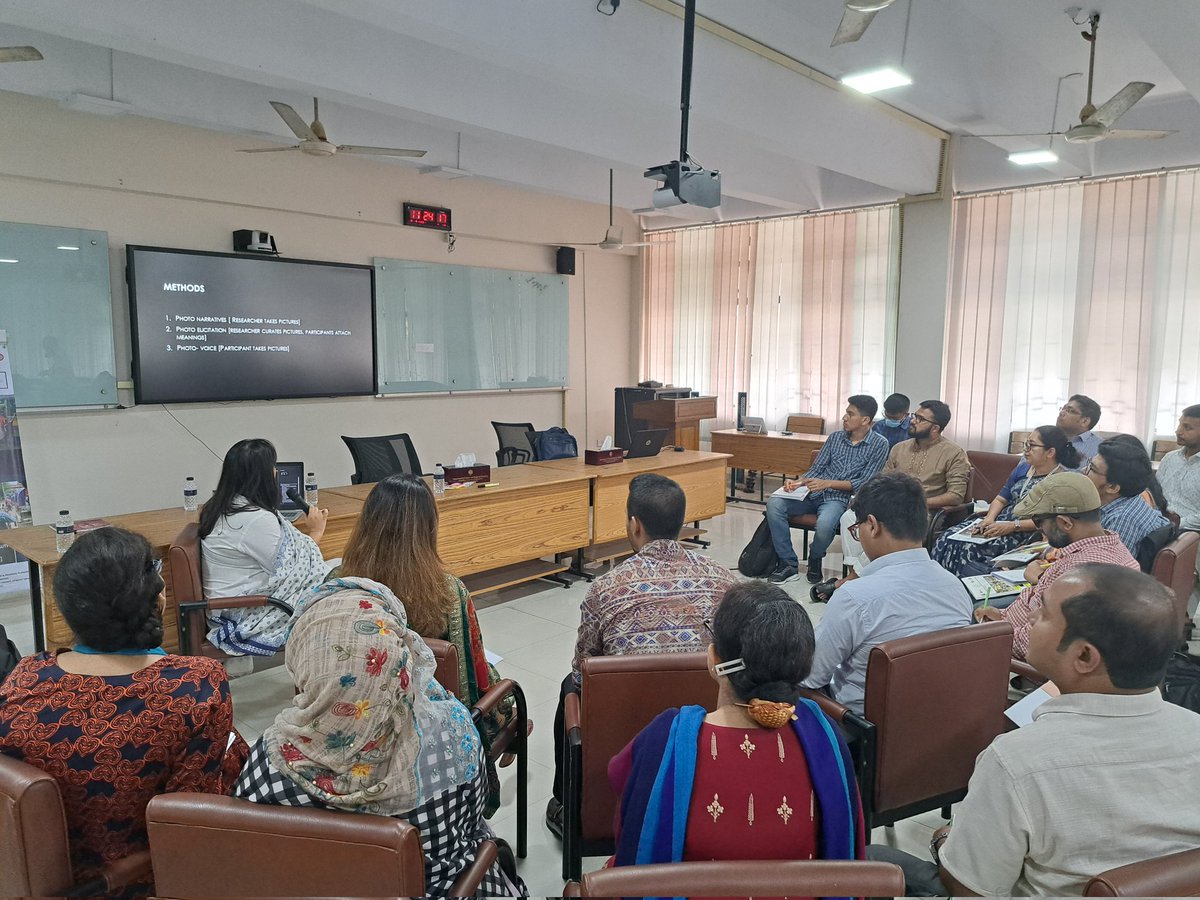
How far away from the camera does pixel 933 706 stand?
78.2 inches

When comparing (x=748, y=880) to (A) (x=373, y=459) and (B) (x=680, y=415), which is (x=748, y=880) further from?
(B) (x=680, y=415)

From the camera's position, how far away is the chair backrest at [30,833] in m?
1.25

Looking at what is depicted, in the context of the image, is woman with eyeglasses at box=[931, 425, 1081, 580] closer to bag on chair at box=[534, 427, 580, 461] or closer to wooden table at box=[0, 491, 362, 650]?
bag on chair at box=[534, 427, 580, 461]

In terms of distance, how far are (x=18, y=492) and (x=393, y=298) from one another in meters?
3.24

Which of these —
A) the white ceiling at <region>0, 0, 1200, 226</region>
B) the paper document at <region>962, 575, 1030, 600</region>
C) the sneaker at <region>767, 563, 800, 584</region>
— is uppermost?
the white ceiling at <region>0, 0, 1200, 226</region>

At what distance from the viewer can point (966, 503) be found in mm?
4750

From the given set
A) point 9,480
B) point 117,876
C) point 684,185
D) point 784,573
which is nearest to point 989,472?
point 784,573

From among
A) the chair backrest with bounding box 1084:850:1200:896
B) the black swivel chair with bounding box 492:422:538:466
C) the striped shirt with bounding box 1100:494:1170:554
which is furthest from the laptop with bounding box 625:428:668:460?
the chair backrest with bounding box 1084:850:1200:896

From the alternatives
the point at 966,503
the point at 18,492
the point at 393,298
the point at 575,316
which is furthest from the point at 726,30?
the point at 18,492

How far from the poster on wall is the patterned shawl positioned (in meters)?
4.52

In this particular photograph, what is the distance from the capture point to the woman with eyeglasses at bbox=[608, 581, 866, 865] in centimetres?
116

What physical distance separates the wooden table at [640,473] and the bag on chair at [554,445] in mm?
579

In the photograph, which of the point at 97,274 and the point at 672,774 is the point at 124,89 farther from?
the point at 672,774

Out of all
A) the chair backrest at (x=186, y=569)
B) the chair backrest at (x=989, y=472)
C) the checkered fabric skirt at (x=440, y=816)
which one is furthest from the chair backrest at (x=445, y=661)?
the chair backrest at (x=989, y=472)
